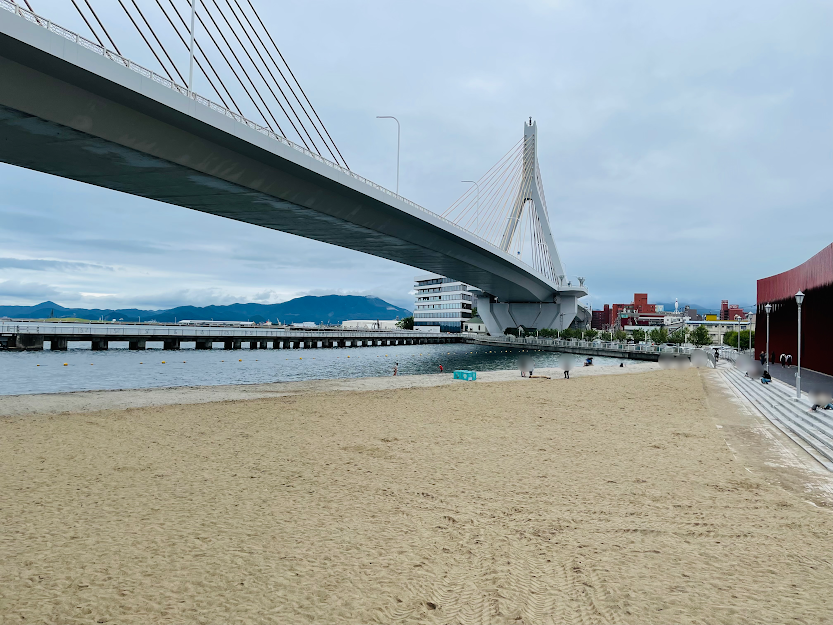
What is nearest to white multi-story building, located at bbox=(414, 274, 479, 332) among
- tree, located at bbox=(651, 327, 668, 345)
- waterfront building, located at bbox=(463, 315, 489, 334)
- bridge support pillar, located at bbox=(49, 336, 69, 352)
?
waterfront building, located at bbox=(463, 315, 489, 334)

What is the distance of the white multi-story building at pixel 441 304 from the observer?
12481 cm

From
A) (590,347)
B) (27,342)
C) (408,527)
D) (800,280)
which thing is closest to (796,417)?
(408,527)

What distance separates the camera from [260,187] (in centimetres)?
2464

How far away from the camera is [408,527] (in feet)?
20.4

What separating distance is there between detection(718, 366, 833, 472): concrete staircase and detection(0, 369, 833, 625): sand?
602mm

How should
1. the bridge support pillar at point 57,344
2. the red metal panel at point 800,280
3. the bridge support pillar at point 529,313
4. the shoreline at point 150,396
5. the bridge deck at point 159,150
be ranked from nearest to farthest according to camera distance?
the bridge deck at point 159,150
the shoreline at point 150,396
the red metal panel at point 800,280
the bridge support pillar at point 57,344
the bridge support pillar at point 529,313

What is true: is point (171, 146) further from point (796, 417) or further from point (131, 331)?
point (131, 331)

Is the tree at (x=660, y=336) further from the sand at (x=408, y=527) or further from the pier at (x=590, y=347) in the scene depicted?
the sand at (x=408, y=527)

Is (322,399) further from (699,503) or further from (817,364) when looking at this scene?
(817,364)

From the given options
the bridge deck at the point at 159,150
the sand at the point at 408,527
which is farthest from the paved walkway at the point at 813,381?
the bridge deck at the point at 159,150

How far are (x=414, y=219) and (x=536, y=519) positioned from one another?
1174 inches

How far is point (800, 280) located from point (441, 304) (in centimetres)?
10572

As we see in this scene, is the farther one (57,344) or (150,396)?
(57,344)

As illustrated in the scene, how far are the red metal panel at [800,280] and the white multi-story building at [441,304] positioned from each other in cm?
8636
